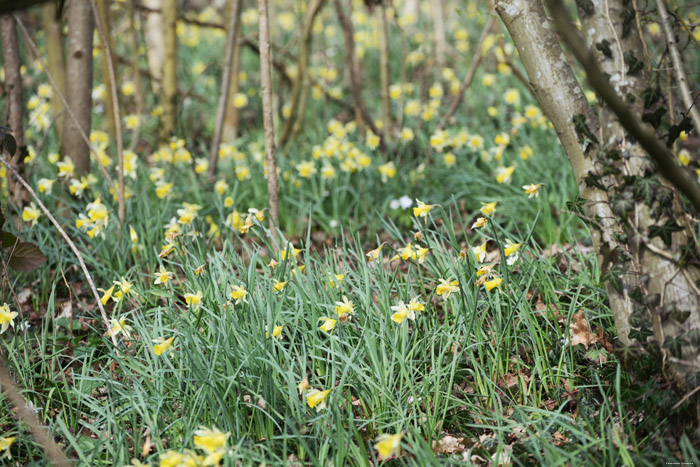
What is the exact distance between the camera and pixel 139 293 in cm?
245

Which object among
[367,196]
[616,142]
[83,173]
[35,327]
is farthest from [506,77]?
[35,327]

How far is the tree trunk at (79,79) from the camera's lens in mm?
3415

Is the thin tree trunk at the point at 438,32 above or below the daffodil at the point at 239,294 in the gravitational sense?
above

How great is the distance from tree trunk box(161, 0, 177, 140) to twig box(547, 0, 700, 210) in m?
3.95

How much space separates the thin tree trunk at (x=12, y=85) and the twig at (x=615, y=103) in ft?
9.78

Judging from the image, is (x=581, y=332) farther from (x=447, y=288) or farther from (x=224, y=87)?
(x=224, y=87)

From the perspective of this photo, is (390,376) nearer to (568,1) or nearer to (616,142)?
(616,142)

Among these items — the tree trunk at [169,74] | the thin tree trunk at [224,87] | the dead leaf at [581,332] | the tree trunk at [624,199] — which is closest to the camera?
the tree trunk at [624,199]

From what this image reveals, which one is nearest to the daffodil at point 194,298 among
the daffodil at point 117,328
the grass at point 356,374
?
the grass at point 356,374

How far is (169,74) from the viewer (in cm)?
467

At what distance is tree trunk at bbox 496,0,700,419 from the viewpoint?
65.0 inches

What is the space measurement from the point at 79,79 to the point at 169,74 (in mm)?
1209

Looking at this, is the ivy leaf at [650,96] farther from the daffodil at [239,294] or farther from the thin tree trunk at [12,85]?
the thin tree trunk at [12,85]

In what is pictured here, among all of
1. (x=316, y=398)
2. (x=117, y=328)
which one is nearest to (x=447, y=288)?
(x=316, y=398)
